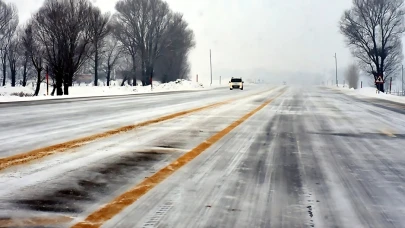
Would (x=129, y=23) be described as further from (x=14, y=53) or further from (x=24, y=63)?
(x=14, y=53)

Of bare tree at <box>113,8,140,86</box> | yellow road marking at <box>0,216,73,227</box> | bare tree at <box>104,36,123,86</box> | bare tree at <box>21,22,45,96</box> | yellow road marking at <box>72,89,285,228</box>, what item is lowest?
yellow road marking at <box>0,216,73,227</box>

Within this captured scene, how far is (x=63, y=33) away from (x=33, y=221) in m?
31.6

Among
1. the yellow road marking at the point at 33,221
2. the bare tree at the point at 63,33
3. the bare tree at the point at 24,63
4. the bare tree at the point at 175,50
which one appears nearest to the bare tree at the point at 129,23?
the bare tree at the point at 175,50

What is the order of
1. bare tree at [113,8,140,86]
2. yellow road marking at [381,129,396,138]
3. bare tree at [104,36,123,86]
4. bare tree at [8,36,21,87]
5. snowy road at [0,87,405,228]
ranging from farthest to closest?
bare tree at [104,36,123,86]
bare tree at [8,36,21,87]
bare tree at [113,8,140,86]
yellow road marking at [381,129,396,138]
snowy road at [0,87,405,228]

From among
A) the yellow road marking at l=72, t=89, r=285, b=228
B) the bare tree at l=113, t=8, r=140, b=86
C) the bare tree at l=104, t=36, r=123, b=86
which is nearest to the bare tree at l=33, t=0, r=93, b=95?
the bare tree at l=113, t=8, r=140, b=86

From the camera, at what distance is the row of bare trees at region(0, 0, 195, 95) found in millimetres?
32156

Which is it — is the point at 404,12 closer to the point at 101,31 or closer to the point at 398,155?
the point at 101,31

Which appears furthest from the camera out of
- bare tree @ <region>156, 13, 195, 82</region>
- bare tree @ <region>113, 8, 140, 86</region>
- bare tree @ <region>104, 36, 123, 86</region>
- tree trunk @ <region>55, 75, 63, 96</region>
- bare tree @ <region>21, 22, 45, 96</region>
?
bare tree @ <region>104, 36, 123, 86</region>

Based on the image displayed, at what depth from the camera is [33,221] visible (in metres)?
2.75

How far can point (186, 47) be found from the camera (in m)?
60.1

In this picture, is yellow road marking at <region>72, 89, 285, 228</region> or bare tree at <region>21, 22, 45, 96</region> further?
bare tree at <region>21, 22, 45, 96</region>

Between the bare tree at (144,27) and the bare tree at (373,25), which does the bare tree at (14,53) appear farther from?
the bare tree at (373,25)

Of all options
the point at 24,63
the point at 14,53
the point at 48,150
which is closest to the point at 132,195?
the point at 48,150

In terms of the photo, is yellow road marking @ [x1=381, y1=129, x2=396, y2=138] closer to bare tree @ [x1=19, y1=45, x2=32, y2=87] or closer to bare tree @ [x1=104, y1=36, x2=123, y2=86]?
bare tree @ [x1=19, y1=45, x2=32, y2=87]
